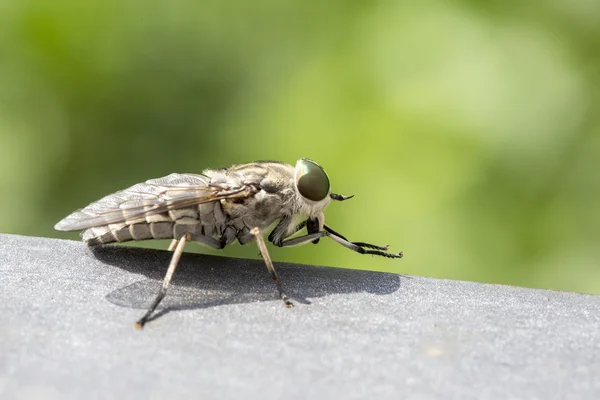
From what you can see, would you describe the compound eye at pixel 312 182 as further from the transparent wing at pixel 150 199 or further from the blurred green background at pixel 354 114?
the blurred green background at pixel 354 114

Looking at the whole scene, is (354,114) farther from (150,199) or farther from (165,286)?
(165,286)

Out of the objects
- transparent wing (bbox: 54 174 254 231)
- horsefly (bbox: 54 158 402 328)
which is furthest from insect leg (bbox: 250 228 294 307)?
transparent wing (bbox: 54 174 254 231)

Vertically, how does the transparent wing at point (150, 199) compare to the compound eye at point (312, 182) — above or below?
below

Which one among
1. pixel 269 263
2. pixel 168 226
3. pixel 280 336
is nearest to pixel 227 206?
pixel 168 226

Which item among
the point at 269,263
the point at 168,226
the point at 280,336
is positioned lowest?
the point at 168,226

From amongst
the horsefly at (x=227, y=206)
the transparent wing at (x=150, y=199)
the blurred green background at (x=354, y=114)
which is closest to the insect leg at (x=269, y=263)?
the horsefly at (x=227, y=206)

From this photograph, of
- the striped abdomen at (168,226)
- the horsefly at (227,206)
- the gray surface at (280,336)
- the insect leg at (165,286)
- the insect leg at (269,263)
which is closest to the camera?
the gray surface at (280,336)

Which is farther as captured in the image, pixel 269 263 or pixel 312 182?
pixel 312 182

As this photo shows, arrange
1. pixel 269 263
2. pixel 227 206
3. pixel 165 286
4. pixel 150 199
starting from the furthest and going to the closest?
pixel 227 206 → pixel 150 199 → pixel 269 263 → pixel 165 286
